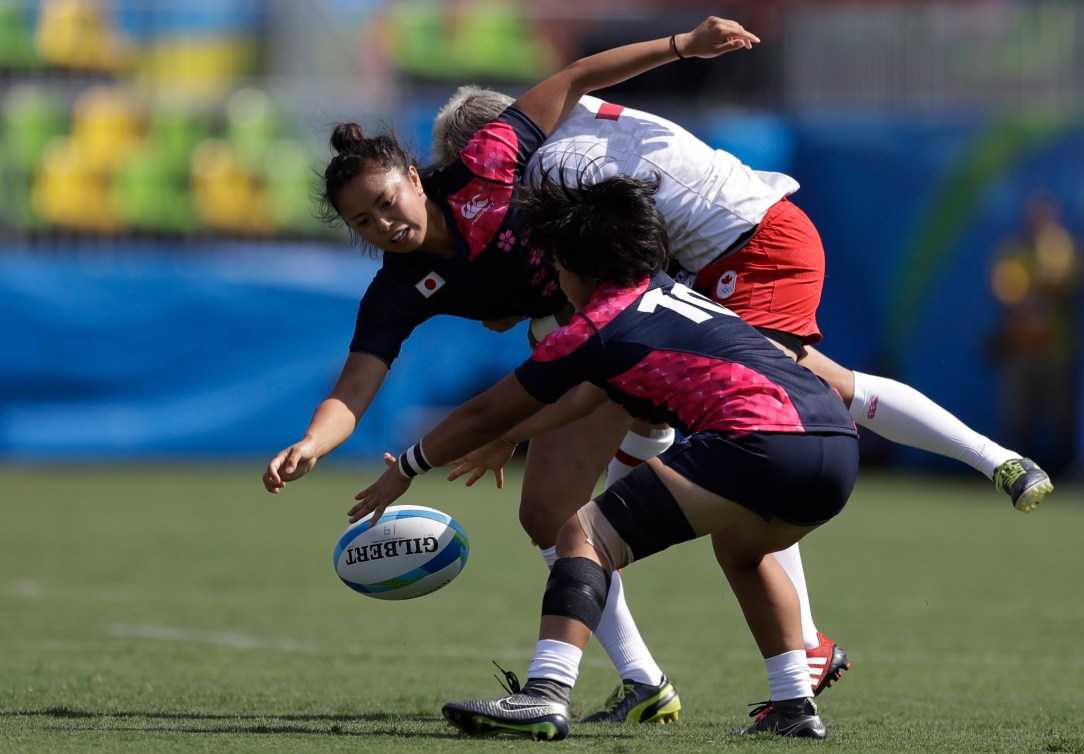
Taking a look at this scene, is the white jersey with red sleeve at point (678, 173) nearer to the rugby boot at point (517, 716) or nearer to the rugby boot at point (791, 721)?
the rugby boot at point (791, 721)

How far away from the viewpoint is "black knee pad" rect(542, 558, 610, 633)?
14.9 ft

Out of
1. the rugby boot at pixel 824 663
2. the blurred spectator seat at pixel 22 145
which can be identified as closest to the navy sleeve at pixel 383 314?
the rugby boot at pixel 824 663

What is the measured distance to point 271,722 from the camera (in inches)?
202

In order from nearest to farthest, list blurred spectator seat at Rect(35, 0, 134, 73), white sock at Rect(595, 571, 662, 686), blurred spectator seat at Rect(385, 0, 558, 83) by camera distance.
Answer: white sock at Rect(595, 571, 662, 686), blurred spectator seat at Rect(35, 0, 134, 73), blurred spectator seat at Rect(385, 0, 558, 83)

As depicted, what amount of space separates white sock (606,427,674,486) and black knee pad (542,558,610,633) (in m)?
1.28

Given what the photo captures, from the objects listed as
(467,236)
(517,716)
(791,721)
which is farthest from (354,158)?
(791,721)

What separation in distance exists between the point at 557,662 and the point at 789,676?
2.63 feet

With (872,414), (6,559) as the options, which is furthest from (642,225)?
(6,559)

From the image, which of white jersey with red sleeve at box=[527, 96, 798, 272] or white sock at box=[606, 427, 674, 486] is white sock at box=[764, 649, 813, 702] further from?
white jersey with red sleeve at box=[527, 96, 798, 272]

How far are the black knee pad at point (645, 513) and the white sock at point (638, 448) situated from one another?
1.26m

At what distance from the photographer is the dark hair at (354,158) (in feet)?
16.9

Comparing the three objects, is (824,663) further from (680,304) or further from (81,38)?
(81,38)

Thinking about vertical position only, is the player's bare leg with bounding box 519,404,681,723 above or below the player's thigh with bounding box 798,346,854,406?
below

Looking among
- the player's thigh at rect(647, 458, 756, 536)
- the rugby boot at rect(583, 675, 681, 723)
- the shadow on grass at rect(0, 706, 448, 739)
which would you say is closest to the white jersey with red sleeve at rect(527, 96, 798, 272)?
the player's thigh at rect(647, 458, 756, 536)
